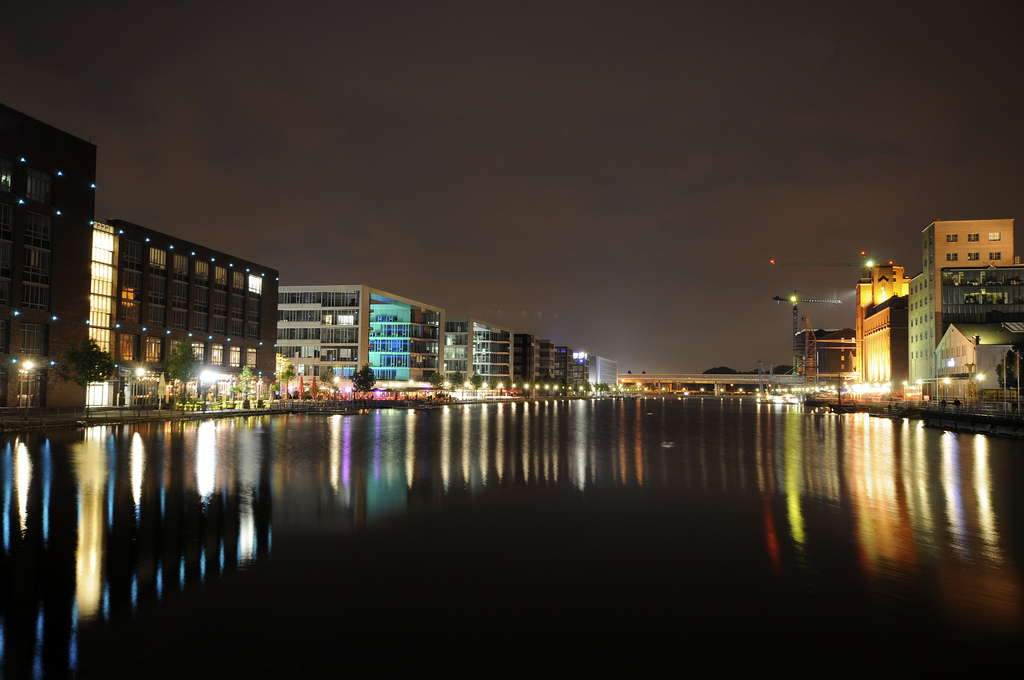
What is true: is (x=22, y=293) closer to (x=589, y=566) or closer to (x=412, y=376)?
(x=589, y=566)

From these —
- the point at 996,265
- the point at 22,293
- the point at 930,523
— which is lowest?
the point at 930,523

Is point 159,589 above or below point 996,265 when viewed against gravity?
below

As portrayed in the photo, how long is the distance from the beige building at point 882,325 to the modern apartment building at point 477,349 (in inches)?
3754

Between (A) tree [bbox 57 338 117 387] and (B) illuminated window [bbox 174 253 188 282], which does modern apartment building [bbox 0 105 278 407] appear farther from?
(A) tree [bbox 57 338 117 387]

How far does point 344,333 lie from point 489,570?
369ft

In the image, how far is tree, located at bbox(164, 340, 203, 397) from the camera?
209ft

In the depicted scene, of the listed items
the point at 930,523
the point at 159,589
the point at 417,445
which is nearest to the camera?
the point at 159,589

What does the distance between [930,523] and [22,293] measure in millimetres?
68224

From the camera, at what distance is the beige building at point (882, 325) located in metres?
127

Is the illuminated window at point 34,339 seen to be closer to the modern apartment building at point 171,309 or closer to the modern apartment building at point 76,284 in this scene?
the modern apartment building at point 76,284

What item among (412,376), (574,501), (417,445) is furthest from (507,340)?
(574,501)

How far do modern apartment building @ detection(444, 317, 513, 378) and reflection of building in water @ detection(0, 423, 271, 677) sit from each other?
141 metres

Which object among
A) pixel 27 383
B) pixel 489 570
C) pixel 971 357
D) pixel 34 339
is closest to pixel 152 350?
pixel 34 339

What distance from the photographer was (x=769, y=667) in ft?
25.5
